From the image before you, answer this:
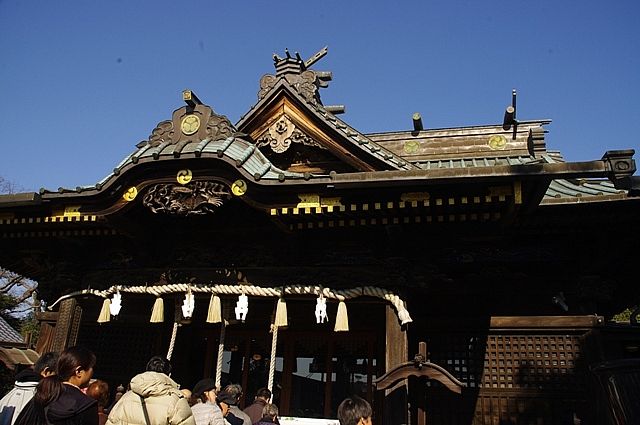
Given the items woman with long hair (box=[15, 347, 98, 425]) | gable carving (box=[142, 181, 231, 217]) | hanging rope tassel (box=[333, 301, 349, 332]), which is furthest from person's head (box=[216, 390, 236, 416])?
gable carving (box=[142, 181, 231, 217])

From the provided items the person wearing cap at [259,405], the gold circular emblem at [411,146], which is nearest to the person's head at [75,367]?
the person wearing cap at [259,405]

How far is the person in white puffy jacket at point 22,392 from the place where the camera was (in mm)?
4105

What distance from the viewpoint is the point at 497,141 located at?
10109mm

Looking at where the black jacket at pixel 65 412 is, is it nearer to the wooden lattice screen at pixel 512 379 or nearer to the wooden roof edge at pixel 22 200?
the wooden roof edge at pixel 22 200

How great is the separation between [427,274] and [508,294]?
148 cm

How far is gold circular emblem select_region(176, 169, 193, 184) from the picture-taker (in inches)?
274

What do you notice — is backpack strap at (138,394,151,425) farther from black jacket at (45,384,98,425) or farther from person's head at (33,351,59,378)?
person's head at (33,351,59,378)

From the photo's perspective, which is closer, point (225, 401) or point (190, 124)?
point (225, 401)

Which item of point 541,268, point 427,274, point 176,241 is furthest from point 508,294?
point 176,241

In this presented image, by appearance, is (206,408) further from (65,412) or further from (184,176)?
(184,176)

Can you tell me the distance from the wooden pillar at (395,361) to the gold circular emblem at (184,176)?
3271 mm

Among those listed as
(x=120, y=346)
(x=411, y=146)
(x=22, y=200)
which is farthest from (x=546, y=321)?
(x=22, y=200)

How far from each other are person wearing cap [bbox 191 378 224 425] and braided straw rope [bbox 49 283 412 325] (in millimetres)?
2077

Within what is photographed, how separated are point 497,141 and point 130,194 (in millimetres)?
7013
